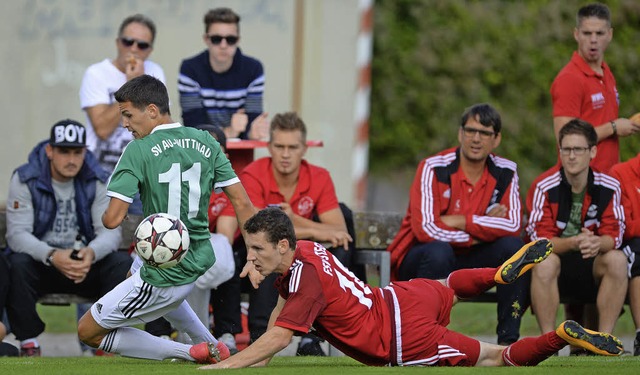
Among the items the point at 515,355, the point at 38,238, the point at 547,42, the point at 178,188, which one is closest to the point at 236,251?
the point at 38,238

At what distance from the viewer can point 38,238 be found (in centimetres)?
1015

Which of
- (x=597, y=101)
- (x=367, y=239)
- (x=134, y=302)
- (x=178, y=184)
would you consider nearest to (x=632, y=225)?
(x=597, y=101)

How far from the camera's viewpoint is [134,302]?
8.15 metres

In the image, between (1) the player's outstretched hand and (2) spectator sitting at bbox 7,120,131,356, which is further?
(2) spectator sitting at bbox 7,120,131,356

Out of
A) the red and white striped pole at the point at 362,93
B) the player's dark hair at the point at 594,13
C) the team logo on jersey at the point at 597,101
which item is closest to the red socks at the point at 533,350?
the team logo on jersey at the point at 597,101

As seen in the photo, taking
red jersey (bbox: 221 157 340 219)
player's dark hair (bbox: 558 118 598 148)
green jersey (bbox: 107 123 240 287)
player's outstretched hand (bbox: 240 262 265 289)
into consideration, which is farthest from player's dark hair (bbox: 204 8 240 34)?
player's outstretched hand (bbox: 240 262 265 289)

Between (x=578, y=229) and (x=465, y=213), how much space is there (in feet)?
2.77

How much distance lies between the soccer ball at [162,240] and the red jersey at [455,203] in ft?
8.59

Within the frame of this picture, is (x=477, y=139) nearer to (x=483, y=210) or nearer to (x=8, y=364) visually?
(x=483, y=210)

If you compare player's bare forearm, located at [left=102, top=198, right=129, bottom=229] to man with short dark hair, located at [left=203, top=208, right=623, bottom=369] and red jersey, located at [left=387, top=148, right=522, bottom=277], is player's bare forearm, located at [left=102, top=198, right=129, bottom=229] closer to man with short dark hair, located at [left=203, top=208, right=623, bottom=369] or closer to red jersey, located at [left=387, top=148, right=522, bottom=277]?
man with short dark hair, located at [left=203, top=208, right=623, bottom=369]

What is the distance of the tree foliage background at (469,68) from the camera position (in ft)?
56.9

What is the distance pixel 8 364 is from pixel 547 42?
10.6 metres

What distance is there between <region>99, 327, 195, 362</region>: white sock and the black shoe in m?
1.50

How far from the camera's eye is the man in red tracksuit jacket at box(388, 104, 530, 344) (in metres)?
9.98
